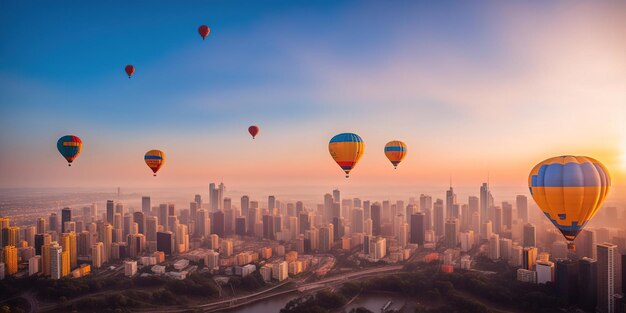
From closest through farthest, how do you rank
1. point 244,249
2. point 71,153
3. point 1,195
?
point 71,153
point 1,195
point 244,249

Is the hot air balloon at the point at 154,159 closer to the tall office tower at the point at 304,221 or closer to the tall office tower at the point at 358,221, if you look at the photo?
the tall office tower at the point at 304,221

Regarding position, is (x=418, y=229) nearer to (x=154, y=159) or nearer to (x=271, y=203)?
(x=271, y=203)

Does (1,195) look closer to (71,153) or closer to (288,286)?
(71,153)

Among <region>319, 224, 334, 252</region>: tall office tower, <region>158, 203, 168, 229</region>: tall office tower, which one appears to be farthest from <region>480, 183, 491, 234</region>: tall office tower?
<region>158, 203, 168, 229</region>: tall office tower

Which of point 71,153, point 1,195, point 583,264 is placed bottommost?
point 583,264

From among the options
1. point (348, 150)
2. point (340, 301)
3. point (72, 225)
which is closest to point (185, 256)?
point (72, 225)

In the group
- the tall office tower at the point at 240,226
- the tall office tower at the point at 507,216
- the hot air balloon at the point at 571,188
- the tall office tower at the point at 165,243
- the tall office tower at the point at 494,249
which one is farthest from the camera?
the tall office tower at the point at 240,226

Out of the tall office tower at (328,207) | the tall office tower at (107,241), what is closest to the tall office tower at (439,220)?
the tall office tower at (328,207)
